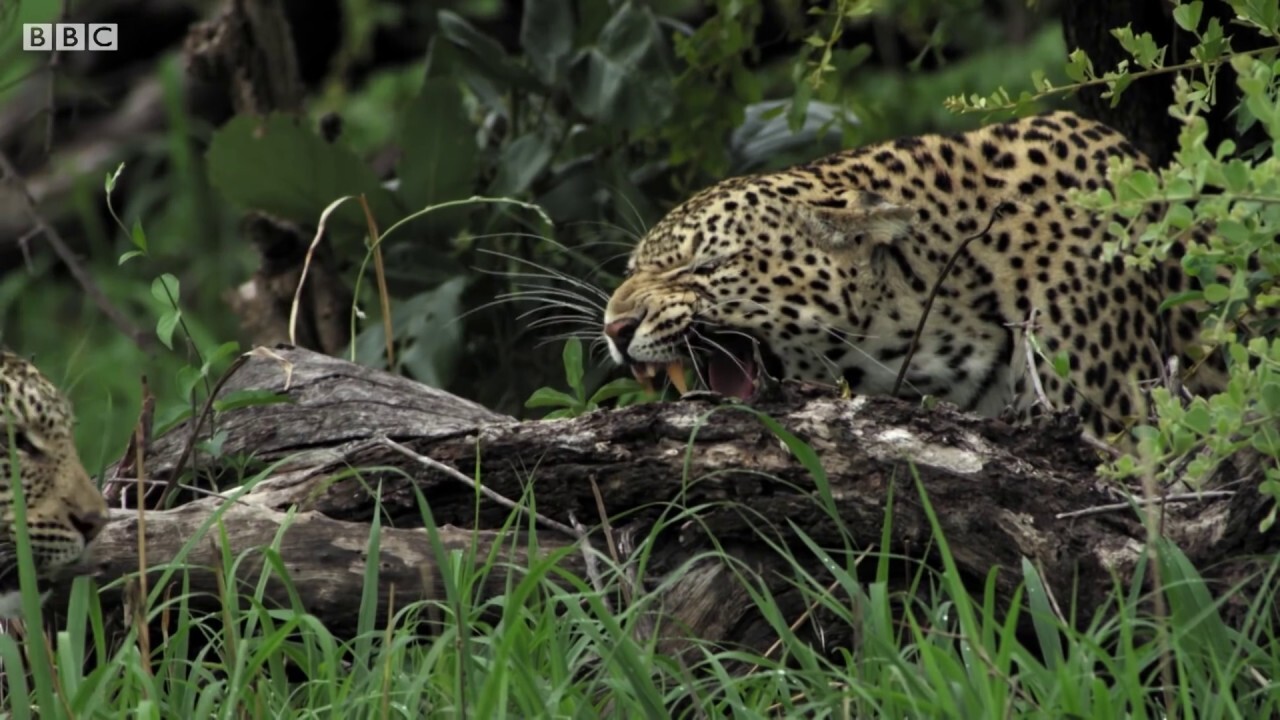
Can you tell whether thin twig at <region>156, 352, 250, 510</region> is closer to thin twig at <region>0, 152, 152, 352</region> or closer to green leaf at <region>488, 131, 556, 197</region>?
thin twig at <region>0, 152, 152, 352</region>

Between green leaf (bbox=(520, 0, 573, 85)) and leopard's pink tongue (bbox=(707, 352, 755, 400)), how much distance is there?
2.36 metres

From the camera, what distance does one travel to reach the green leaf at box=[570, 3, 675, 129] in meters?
7.60

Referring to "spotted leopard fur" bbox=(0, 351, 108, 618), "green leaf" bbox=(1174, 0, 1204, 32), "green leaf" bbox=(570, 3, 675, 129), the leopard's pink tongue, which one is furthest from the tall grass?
"green leaf" bbox=(570, 3, 675, 129)

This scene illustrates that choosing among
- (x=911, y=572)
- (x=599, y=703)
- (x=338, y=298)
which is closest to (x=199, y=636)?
(x=599, y=703)

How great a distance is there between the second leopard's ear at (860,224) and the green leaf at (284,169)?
220cm

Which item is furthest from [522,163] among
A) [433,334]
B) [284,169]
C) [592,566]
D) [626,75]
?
[592,566]

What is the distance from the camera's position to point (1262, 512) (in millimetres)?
4258

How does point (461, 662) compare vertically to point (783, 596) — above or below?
above

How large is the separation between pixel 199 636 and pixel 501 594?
752mm

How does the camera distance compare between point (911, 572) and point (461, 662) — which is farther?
point (911, 572)

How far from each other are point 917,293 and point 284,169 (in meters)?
2.62

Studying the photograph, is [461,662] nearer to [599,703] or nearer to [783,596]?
[599,703]

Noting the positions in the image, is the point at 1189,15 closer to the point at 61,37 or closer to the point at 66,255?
the point at 61,37

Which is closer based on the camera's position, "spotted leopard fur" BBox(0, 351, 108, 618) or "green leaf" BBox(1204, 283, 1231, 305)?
"green leaf" BBox(1204, 283, 1231, 305)
